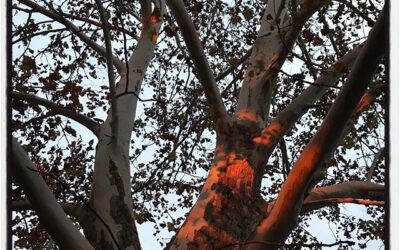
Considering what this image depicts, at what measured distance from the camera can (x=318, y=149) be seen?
2.29 meters

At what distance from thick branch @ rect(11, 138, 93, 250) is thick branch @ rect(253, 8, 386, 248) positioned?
94 centimetres

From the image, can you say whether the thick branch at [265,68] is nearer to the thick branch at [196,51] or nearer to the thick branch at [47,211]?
the thick branch at [196,51]

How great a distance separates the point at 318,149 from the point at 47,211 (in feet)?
4.10

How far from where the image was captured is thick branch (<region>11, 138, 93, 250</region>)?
1841 millimetres

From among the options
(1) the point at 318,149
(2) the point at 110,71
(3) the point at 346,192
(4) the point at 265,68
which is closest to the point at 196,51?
(2) the point at 110,71

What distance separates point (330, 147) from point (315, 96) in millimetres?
1124

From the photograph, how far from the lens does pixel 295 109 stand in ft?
10.3

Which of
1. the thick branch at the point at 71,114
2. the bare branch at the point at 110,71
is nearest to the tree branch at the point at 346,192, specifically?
the bare branch at the point at 110,71

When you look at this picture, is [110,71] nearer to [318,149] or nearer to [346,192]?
[318,149]

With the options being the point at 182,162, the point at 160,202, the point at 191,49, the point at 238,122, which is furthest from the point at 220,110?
the point at 160,202

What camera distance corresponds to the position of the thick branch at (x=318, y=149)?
2041 millimetres

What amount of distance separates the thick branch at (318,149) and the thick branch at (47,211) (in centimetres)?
94

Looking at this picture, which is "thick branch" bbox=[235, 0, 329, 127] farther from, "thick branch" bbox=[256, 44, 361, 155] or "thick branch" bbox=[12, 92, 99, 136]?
"thick branch" bbox=[12, 92, 99, 136]

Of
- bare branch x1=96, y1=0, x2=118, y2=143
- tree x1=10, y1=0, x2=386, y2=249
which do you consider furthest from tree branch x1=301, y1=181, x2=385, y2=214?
bare branch x1=96, y1=0, x2=118, y2=143
